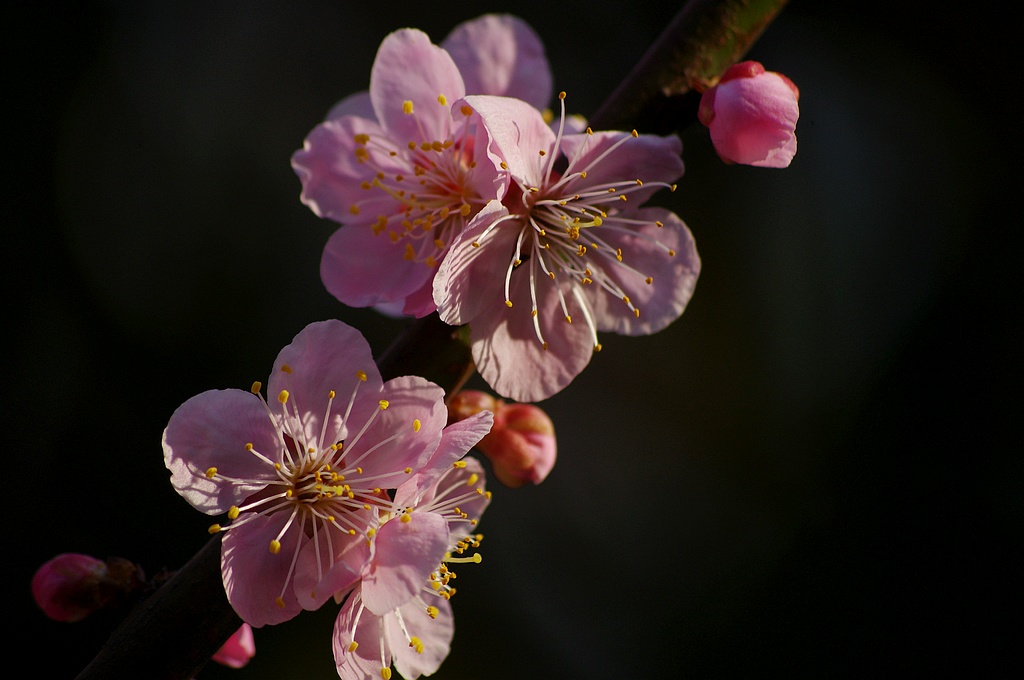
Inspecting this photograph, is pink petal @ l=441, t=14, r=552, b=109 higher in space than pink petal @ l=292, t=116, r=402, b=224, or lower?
higher

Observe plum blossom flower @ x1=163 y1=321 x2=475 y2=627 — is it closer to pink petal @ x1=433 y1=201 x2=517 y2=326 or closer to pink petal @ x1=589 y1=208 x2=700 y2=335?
pink petal @ x1=433 y1=201 x2=517 y2=326

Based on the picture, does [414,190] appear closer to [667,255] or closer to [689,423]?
[667,255]

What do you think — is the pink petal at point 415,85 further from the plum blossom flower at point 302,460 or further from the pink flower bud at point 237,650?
the pink flower bud at point 237,650

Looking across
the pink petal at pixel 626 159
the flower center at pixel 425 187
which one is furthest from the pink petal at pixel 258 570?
the pink petal at pixel 626 159

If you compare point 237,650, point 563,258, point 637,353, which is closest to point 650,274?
point 563,258

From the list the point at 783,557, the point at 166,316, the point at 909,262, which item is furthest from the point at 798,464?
the point at 166,316

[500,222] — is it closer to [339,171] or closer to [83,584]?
[339,171]

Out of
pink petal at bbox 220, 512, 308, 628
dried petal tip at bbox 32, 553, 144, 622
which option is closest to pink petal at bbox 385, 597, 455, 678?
pink petal at bbox 220, 512, 308, 628
